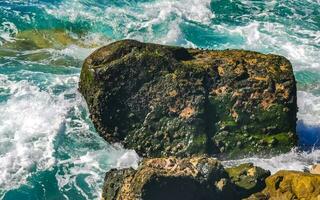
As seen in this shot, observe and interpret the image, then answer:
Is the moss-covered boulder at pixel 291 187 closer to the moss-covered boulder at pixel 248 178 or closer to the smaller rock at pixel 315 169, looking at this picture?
the moss-covered boulder at pixel 248 178

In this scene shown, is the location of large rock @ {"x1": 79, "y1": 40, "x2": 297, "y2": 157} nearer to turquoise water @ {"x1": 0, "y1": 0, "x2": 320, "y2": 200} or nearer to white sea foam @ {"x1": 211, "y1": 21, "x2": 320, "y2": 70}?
turquoise water @ {"x1": 0, "y1": 0, "x2": 320, "y2": 200}

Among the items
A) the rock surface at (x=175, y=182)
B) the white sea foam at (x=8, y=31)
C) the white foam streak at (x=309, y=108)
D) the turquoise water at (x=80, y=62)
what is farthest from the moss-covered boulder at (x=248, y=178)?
the white sea foam at (x=8, y=31)

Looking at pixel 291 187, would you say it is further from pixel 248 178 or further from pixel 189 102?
pixel 189 102

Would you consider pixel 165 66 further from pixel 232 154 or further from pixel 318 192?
pixel 318 192

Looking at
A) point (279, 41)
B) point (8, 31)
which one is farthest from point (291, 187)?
point (8, 31)

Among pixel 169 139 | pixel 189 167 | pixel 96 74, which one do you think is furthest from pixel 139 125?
pixel 189 167
